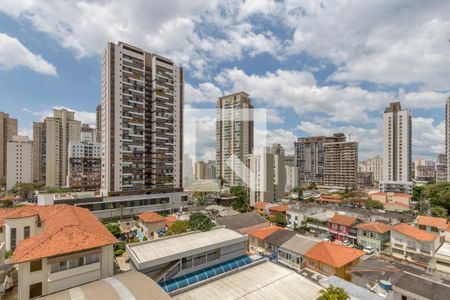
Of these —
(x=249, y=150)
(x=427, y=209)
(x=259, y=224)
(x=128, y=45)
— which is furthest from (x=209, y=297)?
(x=249, y=150)

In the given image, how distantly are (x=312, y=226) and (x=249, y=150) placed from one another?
166ft

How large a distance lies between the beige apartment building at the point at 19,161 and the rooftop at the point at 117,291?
102 metres

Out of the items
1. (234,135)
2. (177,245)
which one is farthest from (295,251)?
(234,135)

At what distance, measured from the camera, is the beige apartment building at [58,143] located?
8981 centimetres

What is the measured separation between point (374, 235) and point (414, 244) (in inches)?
190

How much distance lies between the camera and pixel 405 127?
8756 cm

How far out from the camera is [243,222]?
4097 cm

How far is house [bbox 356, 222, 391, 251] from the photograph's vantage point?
34.3m

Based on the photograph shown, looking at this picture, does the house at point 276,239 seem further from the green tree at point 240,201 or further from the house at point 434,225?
the green tree at point 240,201

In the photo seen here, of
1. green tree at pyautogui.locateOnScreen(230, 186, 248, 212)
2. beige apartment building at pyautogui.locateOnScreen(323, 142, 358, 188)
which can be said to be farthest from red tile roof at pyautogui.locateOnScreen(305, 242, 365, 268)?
beige apartment building at pyautogui.locateOnScreen(323, 142, 358, 188)

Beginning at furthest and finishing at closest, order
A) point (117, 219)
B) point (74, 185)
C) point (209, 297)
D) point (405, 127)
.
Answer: point (405, 127), point (74, 185), point (117, 219), point (209, 297)

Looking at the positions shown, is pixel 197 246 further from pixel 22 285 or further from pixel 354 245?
pixel 354 245

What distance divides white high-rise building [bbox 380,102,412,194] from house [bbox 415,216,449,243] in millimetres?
54620

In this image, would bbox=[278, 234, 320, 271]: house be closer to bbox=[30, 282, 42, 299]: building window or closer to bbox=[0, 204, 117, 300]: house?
bbox=[0, 204, 117, 300]: house
